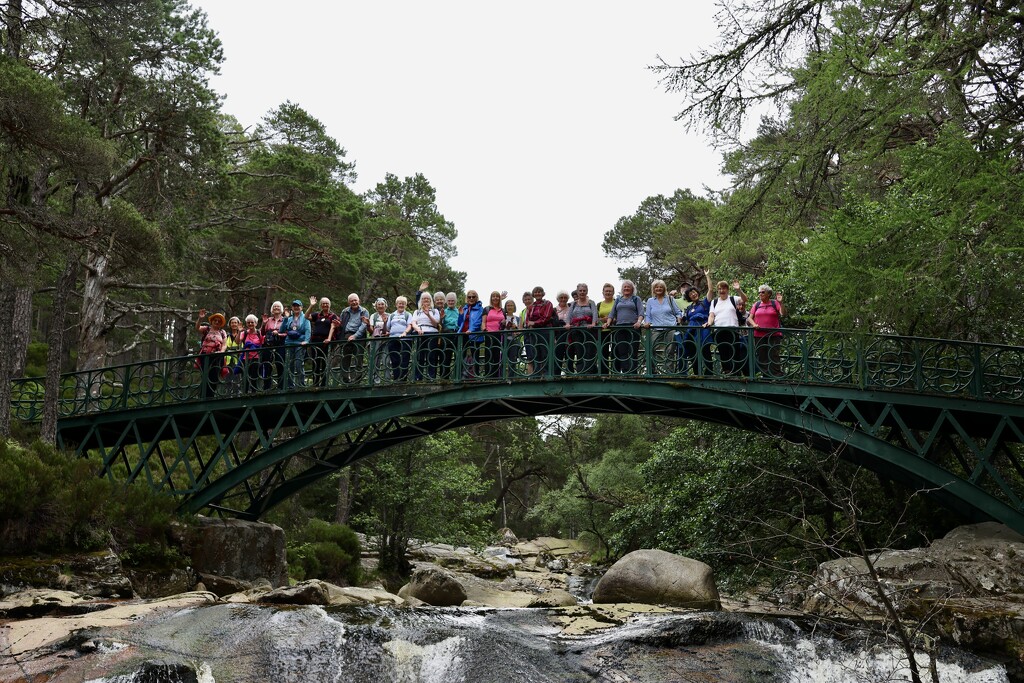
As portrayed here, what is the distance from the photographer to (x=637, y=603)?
13.3 meters

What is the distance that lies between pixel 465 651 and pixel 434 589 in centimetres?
726

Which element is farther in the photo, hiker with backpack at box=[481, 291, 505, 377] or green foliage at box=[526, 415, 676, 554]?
green foliage at box=[526, 415, 676, 554]

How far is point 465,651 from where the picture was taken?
9.28 metres

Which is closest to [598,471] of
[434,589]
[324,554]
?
[324,554]

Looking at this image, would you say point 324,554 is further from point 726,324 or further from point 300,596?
point 726,324

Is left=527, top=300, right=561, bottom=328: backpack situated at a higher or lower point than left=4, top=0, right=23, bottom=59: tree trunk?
lower

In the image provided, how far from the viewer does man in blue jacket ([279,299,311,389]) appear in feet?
50.0

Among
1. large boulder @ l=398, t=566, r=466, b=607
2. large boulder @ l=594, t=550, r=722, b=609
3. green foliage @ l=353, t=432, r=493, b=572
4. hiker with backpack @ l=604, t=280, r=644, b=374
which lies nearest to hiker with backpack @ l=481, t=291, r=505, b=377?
hiker with backpack @ l=604, t=280, r=644, b=374

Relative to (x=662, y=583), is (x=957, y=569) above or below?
above

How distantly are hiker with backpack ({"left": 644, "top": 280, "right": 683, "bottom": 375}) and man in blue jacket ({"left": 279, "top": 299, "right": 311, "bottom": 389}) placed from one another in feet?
19.4

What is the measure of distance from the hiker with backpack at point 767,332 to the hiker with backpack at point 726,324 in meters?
0.29

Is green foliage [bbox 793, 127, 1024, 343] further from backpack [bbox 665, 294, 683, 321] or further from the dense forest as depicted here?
backpack [bbox 665, 294, 683, 321]

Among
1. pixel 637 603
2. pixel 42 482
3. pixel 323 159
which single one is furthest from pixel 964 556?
pixel 323 159

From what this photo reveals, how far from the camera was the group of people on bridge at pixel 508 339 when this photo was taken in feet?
43.0
